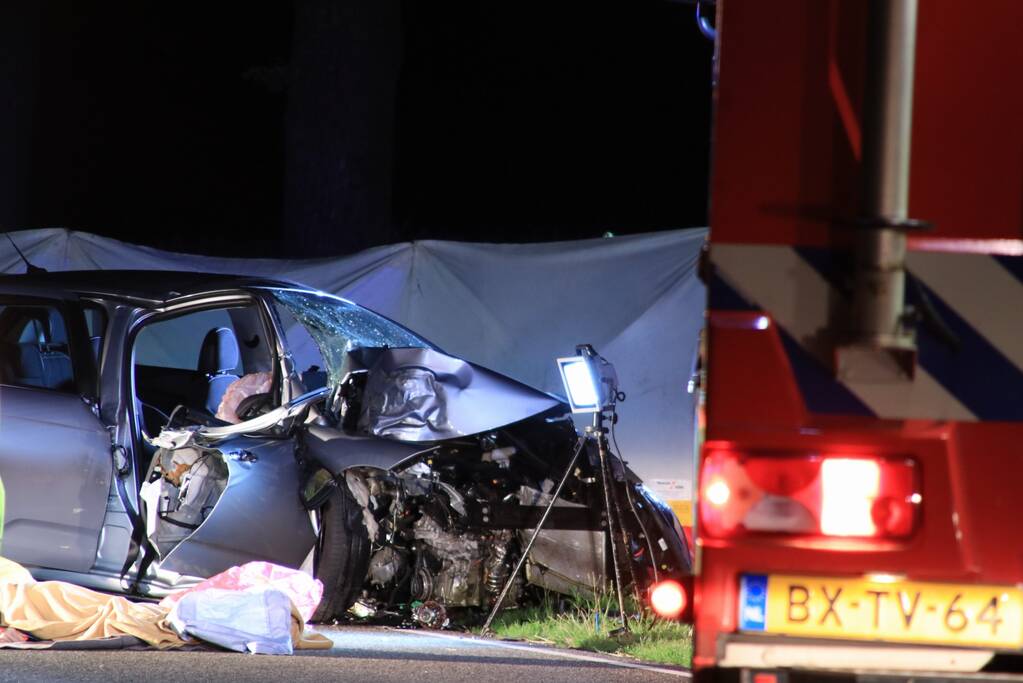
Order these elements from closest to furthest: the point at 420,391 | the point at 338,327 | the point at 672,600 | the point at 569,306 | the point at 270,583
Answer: the point at 672,600 → the point at 270,583 → the point at 420,391 → the point at 338,327 → the point at 569,306

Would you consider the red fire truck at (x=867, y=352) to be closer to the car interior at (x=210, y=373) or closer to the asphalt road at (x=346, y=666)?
the asphalt road at (x=346, y=666)

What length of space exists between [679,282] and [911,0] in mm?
7888

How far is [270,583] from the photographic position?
7.23m

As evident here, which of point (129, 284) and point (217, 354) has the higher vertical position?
point (129, 284)

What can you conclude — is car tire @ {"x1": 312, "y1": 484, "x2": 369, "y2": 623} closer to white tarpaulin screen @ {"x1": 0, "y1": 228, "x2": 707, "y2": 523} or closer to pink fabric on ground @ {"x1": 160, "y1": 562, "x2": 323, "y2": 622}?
pink fabric on ground @ {"x1": 160, "y1": 562, "x2": 323, "y2": 622}

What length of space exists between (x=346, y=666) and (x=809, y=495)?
3.86 metres

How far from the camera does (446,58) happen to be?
91.1 ft

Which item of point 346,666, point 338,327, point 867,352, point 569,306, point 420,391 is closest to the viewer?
point 867,352

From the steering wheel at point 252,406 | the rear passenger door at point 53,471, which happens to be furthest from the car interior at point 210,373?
the rear passenger door at point 53,471

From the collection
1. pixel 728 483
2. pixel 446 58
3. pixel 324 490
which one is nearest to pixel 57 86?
pixel 446 58

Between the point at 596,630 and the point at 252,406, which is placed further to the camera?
the point at 252,406

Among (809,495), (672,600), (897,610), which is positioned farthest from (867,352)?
(672,600)

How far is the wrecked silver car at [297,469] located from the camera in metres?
7.32

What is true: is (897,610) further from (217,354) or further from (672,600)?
(217,354)
